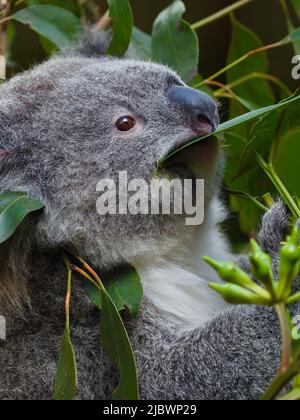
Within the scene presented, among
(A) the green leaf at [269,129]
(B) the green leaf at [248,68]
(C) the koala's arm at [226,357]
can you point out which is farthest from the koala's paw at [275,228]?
(B) the green leaf at [248,68]

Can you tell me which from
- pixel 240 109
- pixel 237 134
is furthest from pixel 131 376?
pixel 240 109

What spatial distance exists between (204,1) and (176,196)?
4795 mm

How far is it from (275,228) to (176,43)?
0.98 m

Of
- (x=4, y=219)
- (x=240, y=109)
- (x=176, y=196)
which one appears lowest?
(x=4, y=219)

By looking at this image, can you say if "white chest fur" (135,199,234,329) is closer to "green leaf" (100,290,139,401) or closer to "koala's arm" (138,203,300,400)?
"koala's arm" (138,203,300,400)

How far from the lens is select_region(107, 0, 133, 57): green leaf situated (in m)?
2.98

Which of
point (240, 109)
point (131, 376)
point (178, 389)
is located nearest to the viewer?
point (131, 376)

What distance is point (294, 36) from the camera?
2.83 m

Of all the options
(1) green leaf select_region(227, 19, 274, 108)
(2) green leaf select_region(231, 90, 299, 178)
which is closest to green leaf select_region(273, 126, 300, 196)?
(2) green leaf select_region(231, 90, 299, 178)

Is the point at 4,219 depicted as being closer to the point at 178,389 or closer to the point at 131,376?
the point at 131,376

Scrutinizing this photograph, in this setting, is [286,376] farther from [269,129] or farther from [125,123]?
[125,123]

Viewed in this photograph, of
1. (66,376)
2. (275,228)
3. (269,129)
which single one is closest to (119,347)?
(66,376)
